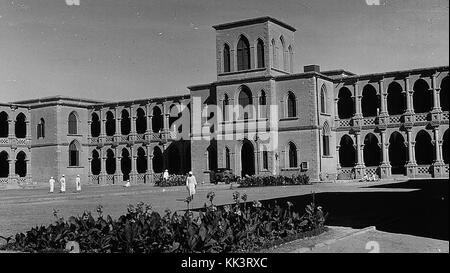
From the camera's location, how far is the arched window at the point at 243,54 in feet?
148

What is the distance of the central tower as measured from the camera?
44.1m

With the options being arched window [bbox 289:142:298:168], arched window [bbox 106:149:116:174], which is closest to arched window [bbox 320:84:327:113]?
arched window [bbox 289:142:298:168]

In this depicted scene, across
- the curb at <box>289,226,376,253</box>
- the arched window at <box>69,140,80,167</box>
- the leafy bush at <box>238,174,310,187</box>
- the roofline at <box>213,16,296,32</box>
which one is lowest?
the curb at <box>289,226,376,253</box>

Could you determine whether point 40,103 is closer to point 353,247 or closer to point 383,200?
point 383,200

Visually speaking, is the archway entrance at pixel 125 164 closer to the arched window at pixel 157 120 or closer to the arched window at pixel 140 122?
the arched window at pixel 140 122

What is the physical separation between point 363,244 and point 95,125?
165 feet

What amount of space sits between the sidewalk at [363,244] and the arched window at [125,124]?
46.6 meters

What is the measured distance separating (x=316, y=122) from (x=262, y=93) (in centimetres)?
478

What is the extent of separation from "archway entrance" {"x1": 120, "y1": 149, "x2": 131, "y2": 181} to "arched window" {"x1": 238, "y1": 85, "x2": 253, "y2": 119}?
16.9m

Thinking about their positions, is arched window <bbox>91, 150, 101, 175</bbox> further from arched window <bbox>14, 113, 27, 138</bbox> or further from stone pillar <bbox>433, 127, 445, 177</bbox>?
stone pillar <bbox>433, 127, 445, 177</bbox>

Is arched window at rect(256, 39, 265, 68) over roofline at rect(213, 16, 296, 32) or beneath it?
beneath

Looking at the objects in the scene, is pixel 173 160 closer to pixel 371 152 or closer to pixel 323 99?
pixel 323 99

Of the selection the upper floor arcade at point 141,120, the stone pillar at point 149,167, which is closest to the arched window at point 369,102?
the upper floor arcade at point 141,120

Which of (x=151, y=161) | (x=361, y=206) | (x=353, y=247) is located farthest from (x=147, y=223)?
(x=151, y=161)
